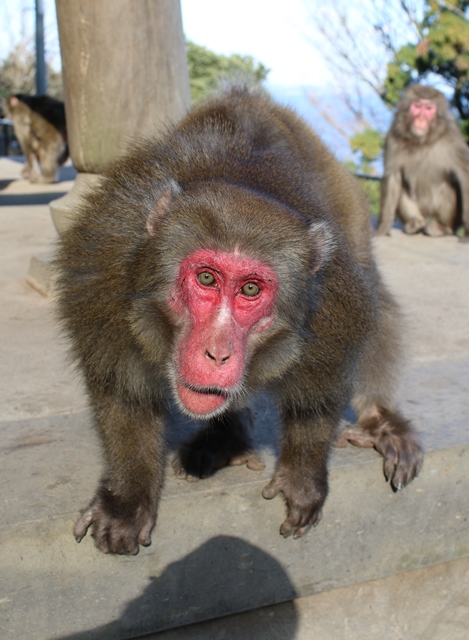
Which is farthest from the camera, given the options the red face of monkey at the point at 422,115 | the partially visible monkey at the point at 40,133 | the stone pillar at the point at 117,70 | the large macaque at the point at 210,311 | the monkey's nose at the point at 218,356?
the partially visible monkey at the point at 40,133

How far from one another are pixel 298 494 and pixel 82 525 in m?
0.70

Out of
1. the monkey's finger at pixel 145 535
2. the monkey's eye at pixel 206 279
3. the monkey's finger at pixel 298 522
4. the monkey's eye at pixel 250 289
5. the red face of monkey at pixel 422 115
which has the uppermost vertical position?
the monkey's eye at pixel 206 279

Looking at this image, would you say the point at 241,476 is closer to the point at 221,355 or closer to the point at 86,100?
the point at 221,355

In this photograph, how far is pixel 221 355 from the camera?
82.1 inches

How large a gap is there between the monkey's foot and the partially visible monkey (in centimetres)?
1025

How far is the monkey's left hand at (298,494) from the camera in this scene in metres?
2.62

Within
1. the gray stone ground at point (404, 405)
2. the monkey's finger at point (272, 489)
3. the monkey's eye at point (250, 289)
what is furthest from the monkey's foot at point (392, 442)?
the monkey's eye at point (250, 289)

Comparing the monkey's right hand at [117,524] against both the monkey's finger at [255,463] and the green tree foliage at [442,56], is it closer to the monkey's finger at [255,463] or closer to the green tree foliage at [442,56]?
the monkey's finger at [255,463]

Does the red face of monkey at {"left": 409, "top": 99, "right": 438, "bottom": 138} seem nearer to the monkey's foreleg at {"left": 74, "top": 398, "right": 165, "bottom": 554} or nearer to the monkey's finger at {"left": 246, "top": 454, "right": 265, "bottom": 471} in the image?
the monkey's finger at {"left": 246, "top": 454, "right": 265, "bottom": 471}

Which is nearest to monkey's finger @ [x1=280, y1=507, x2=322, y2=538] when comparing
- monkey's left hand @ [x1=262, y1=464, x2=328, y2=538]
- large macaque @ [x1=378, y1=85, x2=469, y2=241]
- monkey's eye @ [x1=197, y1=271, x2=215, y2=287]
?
monkey's left hand @ [x1=262, y1=464, x2=328, y2=538]

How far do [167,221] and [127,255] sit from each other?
17cm

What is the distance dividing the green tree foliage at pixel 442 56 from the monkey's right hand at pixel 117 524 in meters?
12.2

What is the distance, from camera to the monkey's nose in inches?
82.1

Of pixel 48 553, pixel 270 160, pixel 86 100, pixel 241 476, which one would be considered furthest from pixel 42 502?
pixel 86 100
